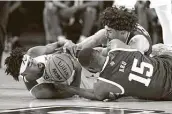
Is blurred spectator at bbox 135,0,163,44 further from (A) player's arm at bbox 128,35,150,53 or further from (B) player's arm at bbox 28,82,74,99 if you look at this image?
(B) player's arm at bbox 28,82,74,99

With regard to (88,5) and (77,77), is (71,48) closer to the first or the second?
(77,77)

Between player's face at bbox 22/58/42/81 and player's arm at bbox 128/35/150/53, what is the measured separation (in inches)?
31.8

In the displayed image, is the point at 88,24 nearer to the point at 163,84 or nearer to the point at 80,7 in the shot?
the point at 80,7

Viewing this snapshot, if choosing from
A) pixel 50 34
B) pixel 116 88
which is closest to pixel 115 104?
pixel 116 88

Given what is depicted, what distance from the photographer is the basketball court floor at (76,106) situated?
3963 millimetres

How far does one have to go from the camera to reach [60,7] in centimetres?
1173

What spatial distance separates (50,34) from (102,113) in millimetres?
7870

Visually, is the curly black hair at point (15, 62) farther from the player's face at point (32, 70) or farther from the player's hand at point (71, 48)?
the player's hand at point (71, 48)

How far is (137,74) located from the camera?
435 centimetres

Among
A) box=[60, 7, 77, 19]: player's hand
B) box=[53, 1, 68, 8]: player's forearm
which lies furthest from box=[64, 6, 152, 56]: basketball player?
box=[60, 7, 77, 19]: player's hand

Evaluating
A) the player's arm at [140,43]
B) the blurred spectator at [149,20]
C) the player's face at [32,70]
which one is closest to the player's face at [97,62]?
the player's arm at [140,43]

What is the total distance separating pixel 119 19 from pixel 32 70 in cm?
86

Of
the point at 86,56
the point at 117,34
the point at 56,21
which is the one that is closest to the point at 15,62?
the point at 86,56

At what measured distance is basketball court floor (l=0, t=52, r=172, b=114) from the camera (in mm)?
3963
